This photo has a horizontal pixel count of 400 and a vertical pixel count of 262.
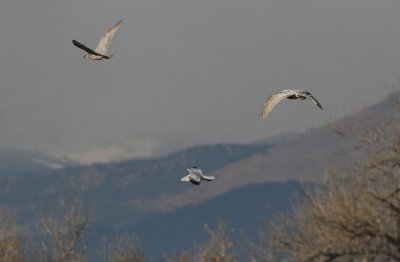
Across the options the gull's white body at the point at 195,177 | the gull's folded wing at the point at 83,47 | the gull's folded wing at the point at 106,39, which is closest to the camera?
the gull's white body at the point at 195,177

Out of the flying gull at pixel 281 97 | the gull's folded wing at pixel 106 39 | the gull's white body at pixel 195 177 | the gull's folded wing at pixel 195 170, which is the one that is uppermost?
the gull's folded wing at pixel 106 39

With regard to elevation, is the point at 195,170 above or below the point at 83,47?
below

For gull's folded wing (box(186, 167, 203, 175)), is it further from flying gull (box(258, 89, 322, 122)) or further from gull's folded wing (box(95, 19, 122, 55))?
gull's folded wing (box(95, 19, 122, 55))

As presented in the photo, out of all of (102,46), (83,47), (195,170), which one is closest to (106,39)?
(102,46)

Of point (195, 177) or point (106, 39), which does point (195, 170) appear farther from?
point (106, 39)

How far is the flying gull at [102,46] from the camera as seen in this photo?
13364mm

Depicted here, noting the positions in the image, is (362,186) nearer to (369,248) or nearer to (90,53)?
(369,248)

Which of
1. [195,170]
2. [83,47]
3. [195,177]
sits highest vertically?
[83,47]

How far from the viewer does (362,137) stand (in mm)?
46031

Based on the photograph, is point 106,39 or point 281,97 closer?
point 281,97

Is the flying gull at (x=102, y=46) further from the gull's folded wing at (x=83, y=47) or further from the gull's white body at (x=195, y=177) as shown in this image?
the gull's white body at (x=195, y=177)

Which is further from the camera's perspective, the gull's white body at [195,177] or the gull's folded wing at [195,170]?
the gull's folded wing at [195,170]

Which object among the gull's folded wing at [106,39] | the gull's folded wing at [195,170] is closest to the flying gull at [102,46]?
the gull's folded wing at [106,39]

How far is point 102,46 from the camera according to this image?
14484 millimetres
